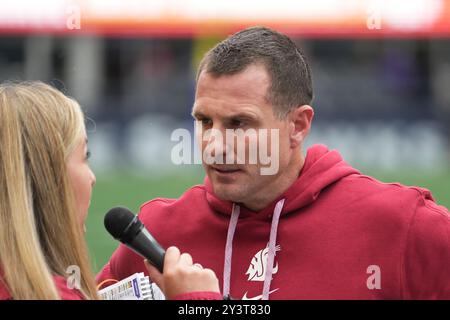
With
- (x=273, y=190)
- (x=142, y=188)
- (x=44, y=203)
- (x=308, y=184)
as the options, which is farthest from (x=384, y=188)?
(x=142, y=188)

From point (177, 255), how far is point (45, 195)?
407mm

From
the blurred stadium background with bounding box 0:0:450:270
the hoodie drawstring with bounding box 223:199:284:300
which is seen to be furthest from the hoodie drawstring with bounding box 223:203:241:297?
the blurred stadium background with bounding box 0:0:450:270

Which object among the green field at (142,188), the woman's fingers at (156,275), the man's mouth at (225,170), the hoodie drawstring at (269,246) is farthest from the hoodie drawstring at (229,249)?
the green field at (142,188)

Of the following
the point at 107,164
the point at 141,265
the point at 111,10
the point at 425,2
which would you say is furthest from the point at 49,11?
the point at 141,265

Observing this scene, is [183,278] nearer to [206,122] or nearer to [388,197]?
[206,122]

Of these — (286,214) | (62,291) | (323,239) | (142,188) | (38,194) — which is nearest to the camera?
(62,291)

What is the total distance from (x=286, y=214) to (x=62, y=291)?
0.99 meters

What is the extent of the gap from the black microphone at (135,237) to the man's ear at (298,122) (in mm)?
819

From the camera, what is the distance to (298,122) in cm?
346

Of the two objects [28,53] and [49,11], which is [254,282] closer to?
[49,11]

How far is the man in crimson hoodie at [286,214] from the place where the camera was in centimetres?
312

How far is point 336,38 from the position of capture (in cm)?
2023

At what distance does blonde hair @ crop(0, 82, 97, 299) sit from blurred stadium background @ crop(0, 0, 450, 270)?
39.6 feet
